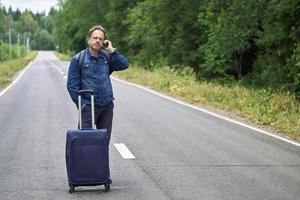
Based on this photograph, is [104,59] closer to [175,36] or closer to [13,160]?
[13,160]

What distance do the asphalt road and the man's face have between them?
5.57 feet

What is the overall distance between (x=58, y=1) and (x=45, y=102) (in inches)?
3890

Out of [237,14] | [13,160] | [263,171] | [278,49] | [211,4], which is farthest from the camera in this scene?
[211,4]

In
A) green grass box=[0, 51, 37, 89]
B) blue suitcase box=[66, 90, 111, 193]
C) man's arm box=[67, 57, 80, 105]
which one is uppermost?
man's arm box=[67, 57, 80, 105]

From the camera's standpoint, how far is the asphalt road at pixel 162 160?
22.5 ft

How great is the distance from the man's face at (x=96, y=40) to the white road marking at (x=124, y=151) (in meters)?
2.72

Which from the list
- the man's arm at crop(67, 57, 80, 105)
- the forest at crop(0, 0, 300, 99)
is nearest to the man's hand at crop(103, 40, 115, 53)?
the man's arm at crop(67, 57, 80, 105)

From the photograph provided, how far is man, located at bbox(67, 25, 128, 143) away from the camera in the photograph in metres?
6.94

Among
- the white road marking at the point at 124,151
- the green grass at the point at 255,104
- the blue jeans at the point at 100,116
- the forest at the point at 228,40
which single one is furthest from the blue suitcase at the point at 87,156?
the forest at the point at 228,40

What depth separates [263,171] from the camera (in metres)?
8.09

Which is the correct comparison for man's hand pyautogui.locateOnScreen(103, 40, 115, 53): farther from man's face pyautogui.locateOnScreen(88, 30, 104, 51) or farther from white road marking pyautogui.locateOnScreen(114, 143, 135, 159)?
white road marking pyautogui.locateOnScreen(114, 143, 135, 159)

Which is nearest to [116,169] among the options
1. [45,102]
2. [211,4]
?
[45,102]

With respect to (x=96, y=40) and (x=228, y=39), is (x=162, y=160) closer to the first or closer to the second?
(x=96, y=40)

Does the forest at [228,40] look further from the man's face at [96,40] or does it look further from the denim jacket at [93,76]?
the man's face at [96,40]
